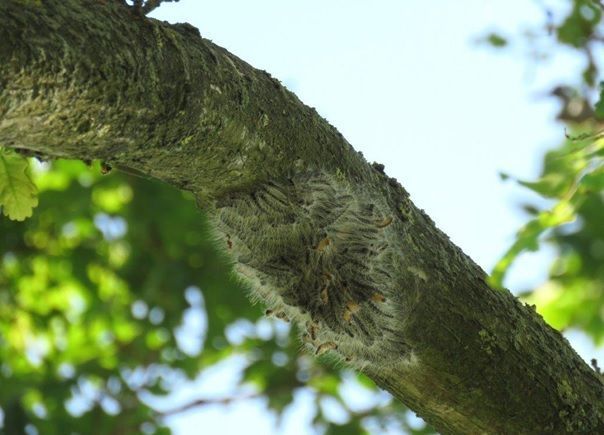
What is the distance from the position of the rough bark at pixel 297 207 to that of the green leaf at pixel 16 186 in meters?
0.32

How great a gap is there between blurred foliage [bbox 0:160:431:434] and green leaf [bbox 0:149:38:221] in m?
4.01

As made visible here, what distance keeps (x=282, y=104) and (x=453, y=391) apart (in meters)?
0.94

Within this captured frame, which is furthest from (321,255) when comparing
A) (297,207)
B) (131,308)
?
(131,308)

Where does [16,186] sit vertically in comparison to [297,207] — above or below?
below

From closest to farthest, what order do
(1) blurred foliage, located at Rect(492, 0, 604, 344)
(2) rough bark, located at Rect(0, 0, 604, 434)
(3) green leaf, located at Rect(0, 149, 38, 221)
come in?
(2) rough bark, located at Rect(0, 0, 604, 434), (3) green leaf, located at Rect(0, 149, 38, 221), (1) blurred foliage, located at Rect(492, 0, 604, 344)

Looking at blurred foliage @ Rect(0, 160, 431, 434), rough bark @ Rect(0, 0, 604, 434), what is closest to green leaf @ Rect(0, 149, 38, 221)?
rough bark @ Rect(0, 0, 604, 434)

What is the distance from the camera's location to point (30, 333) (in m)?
7.33

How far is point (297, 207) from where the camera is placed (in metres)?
2.51

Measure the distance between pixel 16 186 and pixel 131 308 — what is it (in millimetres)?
4603

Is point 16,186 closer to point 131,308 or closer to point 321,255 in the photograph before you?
point 321,255

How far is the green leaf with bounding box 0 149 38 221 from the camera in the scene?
248 cm

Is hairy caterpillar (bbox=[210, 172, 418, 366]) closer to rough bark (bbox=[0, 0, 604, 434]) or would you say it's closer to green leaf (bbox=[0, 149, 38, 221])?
rough bark (bbox=[0, 0, 604, 434])

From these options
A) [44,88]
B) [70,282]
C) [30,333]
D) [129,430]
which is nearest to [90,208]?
[70,282]

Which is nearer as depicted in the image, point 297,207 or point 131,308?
point 297,207
